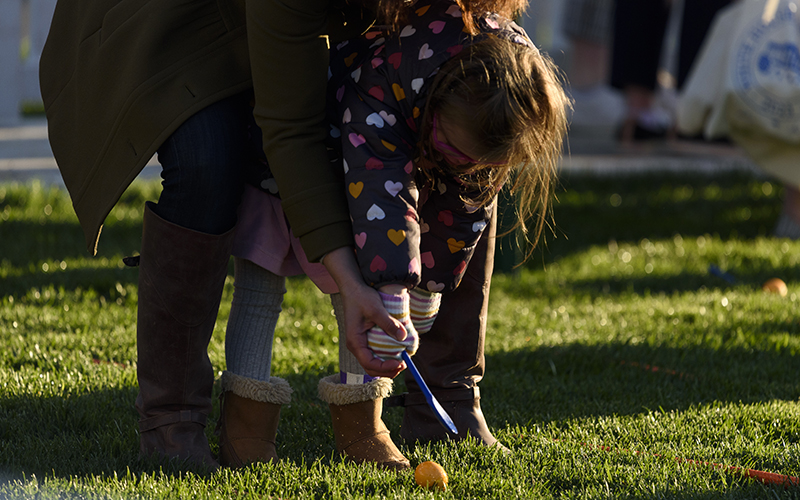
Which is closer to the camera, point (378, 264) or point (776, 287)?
point (378, 264)

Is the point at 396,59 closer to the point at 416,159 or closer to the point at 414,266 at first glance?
the point at 416,159

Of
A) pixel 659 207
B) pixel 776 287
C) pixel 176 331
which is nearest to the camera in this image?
pixel 176 331

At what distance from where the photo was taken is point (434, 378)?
→ 201cm

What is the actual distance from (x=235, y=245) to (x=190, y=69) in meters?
0.39

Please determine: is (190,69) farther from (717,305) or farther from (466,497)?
(717,305)

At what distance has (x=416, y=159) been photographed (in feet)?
5.45

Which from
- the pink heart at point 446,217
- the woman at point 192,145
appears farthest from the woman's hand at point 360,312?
the pink heart at point 446,217

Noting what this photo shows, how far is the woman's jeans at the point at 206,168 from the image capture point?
1666mm

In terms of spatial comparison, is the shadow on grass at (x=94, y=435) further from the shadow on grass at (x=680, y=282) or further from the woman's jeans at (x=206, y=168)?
the shadow on grass at (x=680, y=282)

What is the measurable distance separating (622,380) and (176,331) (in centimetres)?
141

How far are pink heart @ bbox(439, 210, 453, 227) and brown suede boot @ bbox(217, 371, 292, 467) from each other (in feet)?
1.68

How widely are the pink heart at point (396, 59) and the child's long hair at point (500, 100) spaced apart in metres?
0.09

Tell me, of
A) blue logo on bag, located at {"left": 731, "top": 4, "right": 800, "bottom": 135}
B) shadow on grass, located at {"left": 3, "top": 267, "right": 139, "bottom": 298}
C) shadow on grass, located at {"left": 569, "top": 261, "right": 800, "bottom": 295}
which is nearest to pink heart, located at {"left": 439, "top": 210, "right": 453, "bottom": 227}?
shadow on grass, located at {"left": 3, "top": 267, "right": 139, "bottom": 298}

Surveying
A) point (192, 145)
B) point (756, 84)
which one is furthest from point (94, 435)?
point (756, 84)
